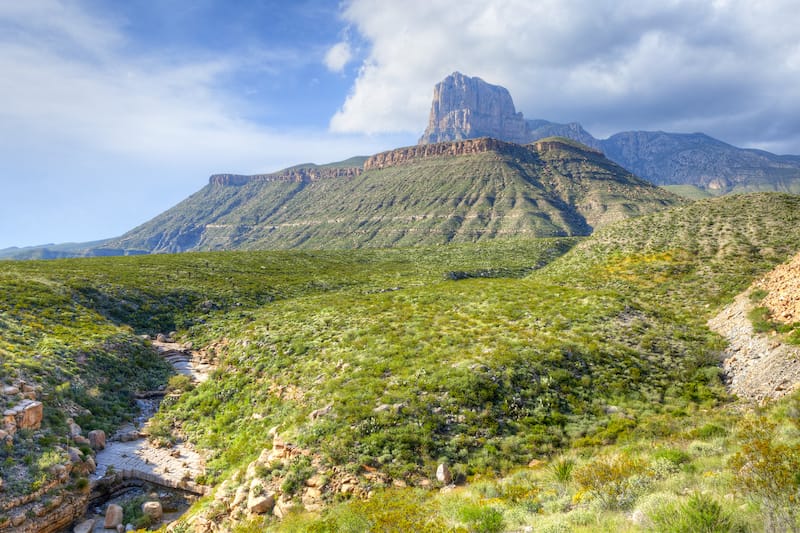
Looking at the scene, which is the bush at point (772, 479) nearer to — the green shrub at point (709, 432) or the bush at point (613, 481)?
the bush at point (613, 481)

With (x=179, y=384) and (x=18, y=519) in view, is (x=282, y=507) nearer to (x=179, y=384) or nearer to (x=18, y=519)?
(x=18, y=519)

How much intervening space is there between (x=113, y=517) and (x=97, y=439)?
506 cm

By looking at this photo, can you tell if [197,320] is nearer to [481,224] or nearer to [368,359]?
[368,359]

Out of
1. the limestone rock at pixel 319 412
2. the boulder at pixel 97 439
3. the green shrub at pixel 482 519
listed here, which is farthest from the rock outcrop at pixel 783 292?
the boulder at pixel 97 439

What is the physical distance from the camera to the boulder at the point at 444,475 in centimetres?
1127

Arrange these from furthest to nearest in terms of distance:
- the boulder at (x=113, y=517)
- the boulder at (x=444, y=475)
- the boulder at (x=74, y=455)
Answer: the boulder at (x=74, y=455)
the boulder at (x=113, y=517)
the boulder at (x=444, y=475)

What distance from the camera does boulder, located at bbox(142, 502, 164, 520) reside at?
1183 centimetres

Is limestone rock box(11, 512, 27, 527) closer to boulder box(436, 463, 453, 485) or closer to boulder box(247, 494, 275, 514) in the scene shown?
boulder box(247, 494, 275, 514)

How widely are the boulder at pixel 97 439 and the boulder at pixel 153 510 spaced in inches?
190

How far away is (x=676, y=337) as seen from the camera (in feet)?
66.1

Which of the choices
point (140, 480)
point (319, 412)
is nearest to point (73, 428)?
point (140, 480)

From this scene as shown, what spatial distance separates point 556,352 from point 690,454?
822 centimetres

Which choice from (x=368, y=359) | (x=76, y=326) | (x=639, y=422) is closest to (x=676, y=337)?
(x=639, y=422)

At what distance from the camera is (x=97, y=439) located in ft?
49.6
